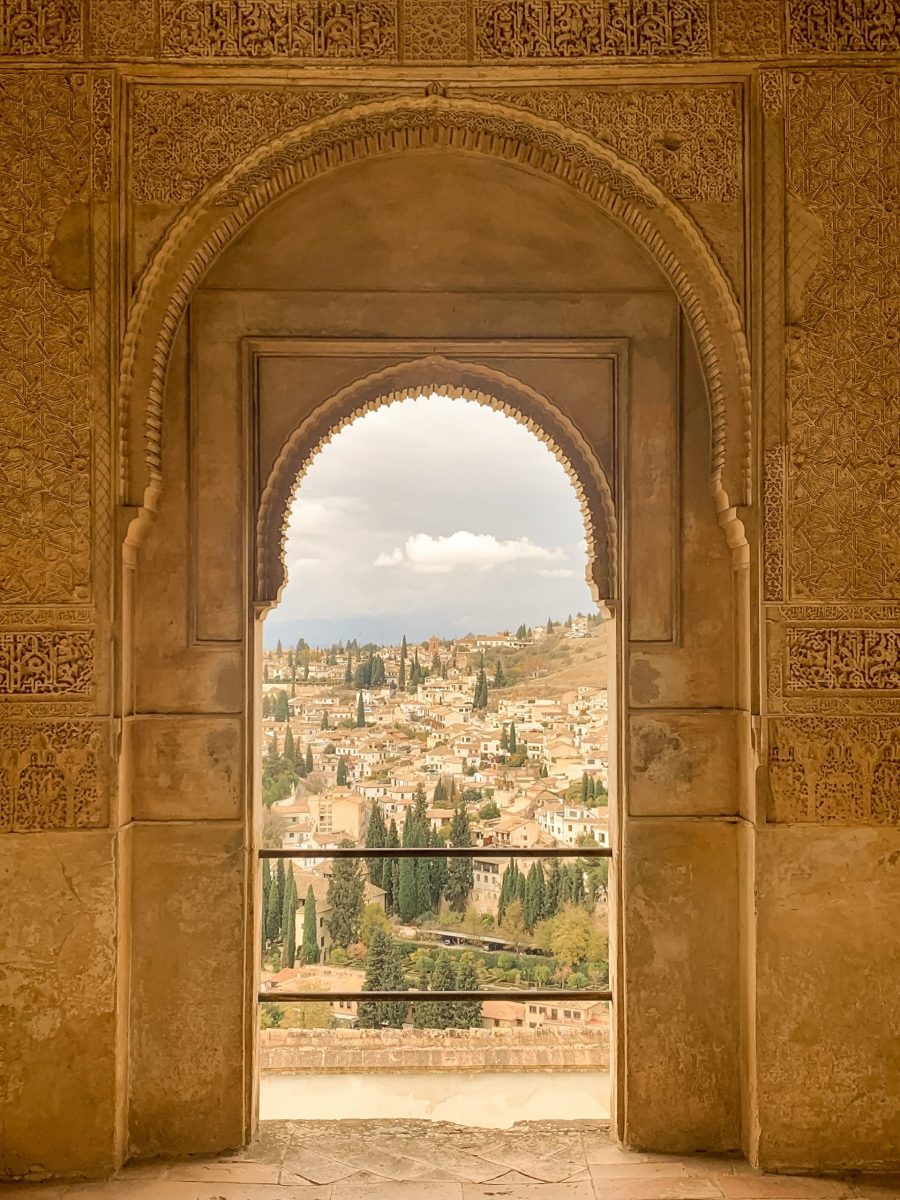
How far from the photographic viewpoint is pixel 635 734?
3549 millimetres

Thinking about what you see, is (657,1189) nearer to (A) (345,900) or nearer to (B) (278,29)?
(A) (345,900)

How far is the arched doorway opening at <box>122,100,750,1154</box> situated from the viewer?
344cm

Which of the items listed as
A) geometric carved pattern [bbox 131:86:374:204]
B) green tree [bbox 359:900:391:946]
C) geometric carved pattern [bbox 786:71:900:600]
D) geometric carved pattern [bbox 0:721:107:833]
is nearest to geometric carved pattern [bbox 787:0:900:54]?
geometric carved pattern [bbox 786:71:900:600]

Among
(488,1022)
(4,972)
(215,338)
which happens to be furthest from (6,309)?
(488,1022)

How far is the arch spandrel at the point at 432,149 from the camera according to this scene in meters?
3.40

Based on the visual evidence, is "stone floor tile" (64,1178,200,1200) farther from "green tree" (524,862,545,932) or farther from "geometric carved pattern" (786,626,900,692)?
"geometric carved pattern" (786,626,900,692)

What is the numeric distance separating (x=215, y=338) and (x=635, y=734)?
2395 mm

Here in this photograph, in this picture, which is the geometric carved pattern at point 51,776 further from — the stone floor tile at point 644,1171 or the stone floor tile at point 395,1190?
the stone floor tile at point 644,1171

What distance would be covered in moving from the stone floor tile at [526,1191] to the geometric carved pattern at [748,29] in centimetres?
432

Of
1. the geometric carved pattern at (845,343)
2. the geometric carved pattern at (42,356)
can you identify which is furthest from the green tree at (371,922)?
the geometric carved pattern at (845,343)

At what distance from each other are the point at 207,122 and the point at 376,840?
3117 millimetres

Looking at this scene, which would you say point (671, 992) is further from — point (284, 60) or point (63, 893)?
point (284, 60)

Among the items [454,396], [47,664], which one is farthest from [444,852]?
[454,396]

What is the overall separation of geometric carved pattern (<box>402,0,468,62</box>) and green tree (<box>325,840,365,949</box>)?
11.1ft
